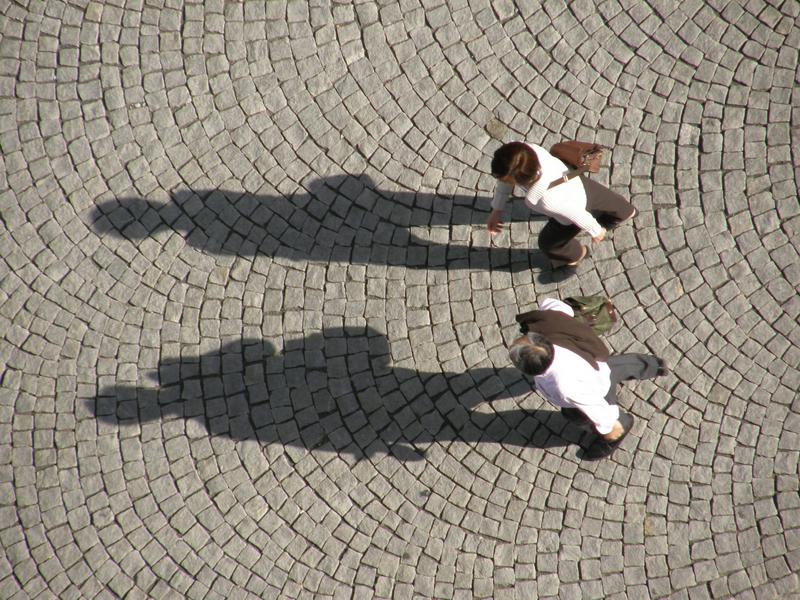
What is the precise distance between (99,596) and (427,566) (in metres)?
2.62

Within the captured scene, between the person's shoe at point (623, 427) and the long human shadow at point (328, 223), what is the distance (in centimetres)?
152

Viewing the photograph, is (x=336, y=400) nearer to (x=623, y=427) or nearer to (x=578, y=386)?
(x=578, y=386)

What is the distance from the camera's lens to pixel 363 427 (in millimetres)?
5895

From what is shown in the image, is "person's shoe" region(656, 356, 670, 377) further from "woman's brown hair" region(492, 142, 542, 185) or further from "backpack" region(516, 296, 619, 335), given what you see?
"woman's brown hair" region(492, 142, 542, 185)

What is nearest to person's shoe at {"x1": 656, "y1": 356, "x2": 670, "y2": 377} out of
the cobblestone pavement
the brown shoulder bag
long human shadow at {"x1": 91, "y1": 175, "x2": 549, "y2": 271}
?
the cobblestone pavement

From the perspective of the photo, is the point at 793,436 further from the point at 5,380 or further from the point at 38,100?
the point at 38,100

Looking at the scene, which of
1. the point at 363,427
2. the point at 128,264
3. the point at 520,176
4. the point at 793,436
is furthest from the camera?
the point at 128,264

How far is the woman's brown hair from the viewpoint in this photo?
4.83 meters

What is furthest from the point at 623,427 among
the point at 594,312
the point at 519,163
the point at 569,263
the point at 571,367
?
the point at 519,163

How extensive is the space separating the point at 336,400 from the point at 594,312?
7.21 feet

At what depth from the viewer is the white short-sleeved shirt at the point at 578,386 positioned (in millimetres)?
4676

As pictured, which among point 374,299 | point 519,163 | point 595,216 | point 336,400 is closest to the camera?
point 519,163

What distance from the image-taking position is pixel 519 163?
15.9ft

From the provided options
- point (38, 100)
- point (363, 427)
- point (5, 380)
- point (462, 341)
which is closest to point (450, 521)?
point (363, 427)
